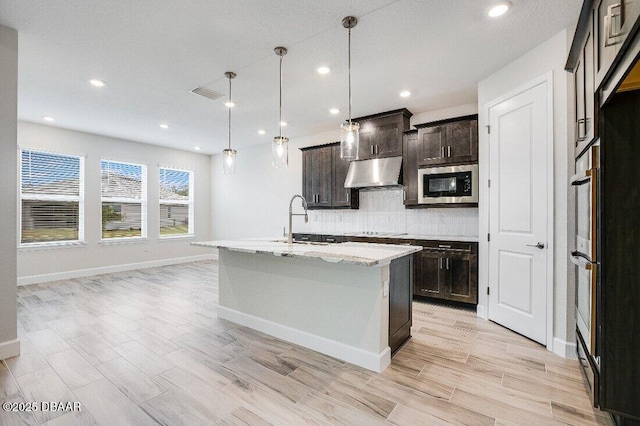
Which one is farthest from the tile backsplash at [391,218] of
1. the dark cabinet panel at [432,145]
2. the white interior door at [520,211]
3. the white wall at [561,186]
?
the white wall at [561,186]

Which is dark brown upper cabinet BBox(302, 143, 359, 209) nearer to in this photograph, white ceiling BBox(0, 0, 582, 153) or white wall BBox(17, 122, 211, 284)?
white ceiling BBox(0, 0, 582, 153)

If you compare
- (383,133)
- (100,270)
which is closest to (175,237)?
(100,270)

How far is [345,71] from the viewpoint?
3338 millimetres

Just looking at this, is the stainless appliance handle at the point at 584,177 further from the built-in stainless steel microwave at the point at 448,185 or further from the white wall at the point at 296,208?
the white wall at the point at 296,208

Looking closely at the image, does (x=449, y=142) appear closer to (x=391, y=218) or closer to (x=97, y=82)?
(x=391, y=218)

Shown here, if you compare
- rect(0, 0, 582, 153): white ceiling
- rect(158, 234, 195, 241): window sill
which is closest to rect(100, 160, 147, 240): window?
rect(158, 234, 195, 241): window sill

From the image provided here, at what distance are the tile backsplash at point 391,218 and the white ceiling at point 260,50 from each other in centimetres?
148

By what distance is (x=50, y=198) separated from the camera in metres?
5.43

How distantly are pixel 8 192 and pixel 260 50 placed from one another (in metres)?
2.53

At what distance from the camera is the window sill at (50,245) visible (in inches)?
202

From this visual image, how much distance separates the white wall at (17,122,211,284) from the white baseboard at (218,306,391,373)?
425cm

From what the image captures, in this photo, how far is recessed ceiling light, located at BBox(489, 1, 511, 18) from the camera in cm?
227

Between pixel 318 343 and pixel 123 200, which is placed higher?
pixel 123 200

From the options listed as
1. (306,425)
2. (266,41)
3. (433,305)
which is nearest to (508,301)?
(433,305)
